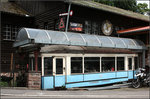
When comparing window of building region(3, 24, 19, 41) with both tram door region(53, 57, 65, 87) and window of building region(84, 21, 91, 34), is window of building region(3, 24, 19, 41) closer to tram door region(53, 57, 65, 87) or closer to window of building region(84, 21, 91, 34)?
window of building region(84, 21, 91, 34)

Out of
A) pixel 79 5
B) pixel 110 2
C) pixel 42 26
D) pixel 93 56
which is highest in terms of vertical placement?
pixel 110 2

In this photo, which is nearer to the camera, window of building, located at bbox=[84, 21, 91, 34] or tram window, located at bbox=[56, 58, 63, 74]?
tram window, located at bbox=[56, 58, 63, 74]

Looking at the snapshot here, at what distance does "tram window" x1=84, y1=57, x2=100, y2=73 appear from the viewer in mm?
12383

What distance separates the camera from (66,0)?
15375 millimetres

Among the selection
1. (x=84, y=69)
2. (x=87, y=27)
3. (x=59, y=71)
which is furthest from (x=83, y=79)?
(x=87, y=27)

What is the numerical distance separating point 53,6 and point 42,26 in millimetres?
2400

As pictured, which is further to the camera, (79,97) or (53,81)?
(53,81)

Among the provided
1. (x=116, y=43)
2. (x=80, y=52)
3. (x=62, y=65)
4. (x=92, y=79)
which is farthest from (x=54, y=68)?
(x=116, y=43)

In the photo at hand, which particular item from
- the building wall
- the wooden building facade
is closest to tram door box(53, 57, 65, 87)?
the wooden building facade

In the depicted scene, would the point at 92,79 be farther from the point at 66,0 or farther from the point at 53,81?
the point at 66,0

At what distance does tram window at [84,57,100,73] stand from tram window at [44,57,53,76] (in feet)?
8.07

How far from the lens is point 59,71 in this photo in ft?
36.7

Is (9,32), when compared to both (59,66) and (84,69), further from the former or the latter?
(84,69)

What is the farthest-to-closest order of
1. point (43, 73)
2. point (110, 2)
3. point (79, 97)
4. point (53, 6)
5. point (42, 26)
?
point (110, 2) → point (42, 26) → point (53, 6) → point (43, 73) → point (79, 97)
